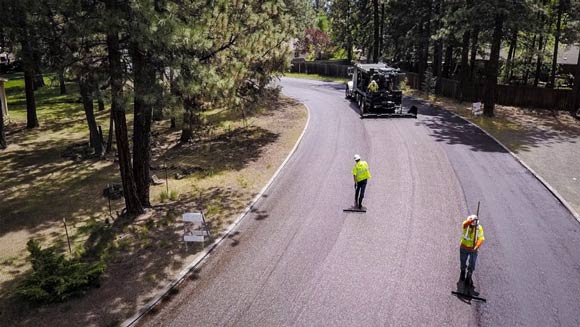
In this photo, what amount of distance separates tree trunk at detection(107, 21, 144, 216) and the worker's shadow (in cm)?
951

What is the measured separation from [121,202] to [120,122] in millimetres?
4069

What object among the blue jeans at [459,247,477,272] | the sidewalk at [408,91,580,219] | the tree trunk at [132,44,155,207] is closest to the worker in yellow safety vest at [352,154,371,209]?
the blue jeans at [459,247,477,272]

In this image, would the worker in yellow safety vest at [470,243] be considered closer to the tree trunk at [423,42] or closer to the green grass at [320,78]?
the tree trunk at [423,42]

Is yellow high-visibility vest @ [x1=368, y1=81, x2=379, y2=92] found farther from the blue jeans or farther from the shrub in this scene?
the shrub

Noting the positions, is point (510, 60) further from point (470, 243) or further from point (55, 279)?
point (55, 279)

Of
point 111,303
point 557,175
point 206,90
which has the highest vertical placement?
point 206,90

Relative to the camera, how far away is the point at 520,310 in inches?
365

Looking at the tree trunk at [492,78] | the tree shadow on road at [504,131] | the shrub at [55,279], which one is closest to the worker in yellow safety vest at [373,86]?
the tree shadow on road at [504,131]

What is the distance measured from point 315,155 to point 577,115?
61.0 feet

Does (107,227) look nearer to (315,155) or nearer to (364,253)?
(364,253)

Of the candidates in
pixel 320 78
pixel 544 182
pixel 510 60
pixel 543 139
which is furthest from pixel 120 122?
pixel 320 78

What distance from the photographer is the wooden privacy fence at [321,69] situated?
54919 millimetres

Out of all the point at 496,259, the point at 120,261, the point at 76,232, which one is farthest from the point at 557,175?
the point at 76,232

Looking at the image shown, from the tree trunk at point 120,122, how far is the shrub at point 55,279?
3621mm
